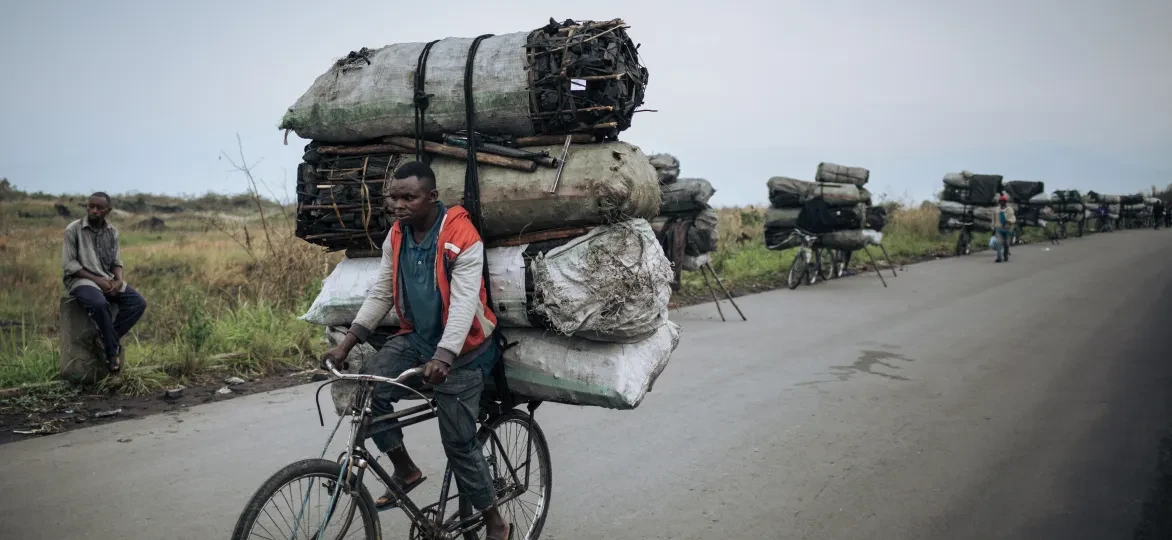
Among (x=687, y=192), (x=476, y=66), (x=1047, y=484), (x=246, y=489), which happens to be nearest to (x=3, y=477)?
(x=246, y=489)

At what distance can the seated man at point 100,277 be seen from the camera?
6.80 metres

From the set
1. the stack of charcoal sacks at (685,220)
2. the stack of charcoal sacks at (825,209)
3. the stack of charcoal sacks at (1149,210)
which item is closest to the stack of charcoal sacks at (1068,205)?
the stack of charcoal sacks at (1149,210)

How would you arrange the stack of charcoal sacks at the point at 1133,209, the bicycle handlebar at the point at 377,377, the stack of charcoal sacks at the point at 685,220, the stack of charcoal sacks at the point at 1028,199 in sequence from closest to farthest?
1. the bicycle handlebar at the point at 377,377
2. the stack of charcoal sacks at the point at 685,220
3. the stack of charcoal sacks at the point at 1028,199
4. the stack of charcoal sacks at the point at 1133,209

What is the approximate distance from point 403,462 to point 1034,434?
4482 millimetres

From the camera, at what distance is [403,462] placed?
11.4ft

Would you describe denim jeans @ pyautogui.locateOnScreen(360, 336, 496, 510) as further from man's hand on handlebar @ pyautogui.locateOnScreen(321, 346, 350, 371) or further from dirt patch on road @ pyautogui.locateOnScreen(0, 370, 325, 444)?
dirt patch on road @ pyautogui.locateOnScreen(0, 370, 325, 444)

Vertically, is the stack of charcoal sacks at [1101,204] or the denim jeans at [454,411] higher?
the stack of charcoal sacks at [1101,204]

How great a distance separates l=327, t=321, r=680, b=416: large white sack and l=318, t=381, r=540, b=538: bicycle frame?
0.23 meters

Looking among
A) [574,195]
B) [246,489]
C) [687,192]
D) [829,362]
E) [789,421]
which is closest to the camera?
[574,195]

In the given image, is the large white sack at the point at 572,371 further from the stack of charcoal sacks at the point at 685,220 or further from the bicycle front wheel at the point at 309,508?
the stack of charcoal sacks at the point at 685,220

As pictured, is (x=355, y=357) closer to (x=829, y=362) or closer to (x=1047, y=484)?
(x=1047, y=484)

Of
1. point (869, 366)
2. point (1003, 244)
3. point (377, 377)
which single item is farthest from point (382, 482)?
point (1003, 244)

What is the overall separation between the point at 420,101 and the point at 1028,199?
98.3ft

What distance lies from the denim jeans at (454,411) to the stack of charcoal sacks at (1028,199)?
1157 inches
